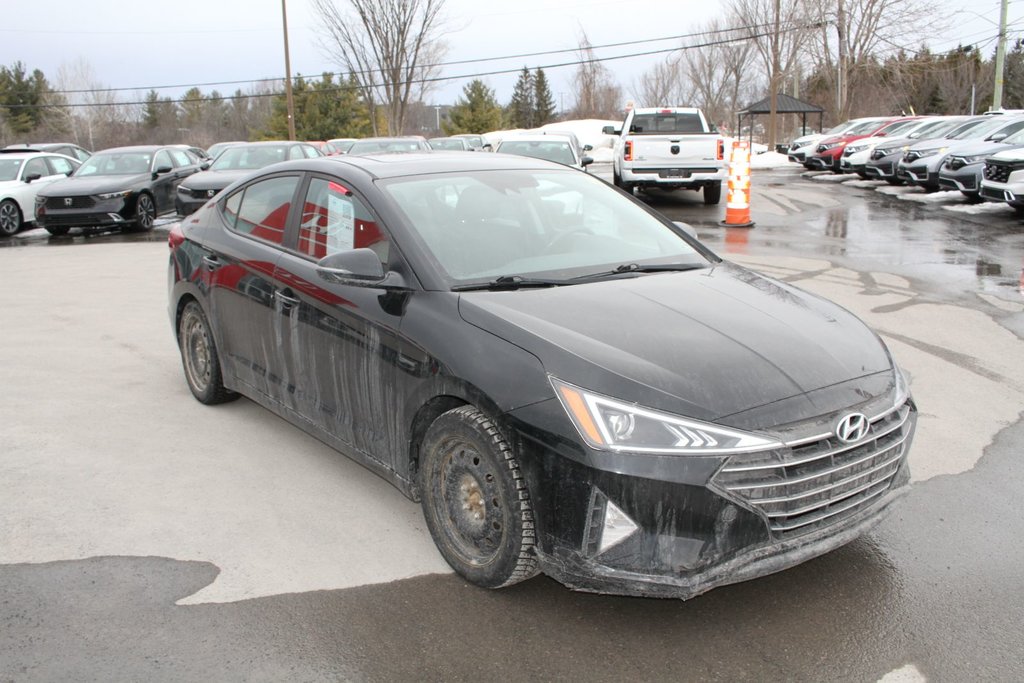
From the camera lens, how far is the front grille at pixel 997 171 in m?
14.7

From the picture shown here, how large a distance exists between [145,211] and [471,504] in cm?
1543

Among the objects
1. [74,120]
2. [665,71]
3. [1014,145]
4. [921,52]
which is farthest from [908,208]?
[74,120]

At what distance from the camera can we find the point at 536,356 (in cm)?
322

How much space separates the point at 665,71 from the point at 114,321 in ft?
222

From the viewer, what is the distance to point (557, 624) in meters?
3.25

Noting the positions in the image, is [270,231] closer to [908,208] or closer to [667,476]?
[667,476]

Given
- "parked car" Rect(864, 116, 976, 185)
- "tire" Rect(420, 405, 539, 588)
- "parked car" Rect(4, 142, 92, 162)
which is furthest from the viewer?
"parked car" Rect(864, 116, 976, 185)

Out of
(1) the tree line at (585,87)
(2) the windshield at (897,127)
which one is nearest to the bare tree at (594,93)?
(1) the tree line at (585,87)

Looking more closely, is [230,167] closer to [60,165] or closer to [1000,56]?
[60,165]

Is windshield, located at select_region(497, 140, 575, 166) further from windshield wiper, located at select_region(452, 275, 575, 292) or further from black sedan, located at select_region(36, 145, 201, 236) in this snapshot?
windshield wiper, located at select_region(452, 275, 575, 292)

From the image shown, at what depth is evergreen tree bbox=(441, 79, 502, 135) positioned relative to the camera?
62.8 metres

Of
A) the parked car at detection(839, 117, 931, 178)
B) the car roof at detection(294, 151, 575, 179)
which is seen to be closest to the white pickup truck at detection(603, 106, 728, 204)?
the parked car at detection(839, 117, 931, 178)

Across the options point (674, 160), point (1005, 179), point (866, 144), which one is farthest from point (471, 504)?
point (866, 144)

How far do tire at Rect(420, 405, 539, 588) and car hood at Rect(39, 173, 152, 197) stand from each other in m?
14.9
